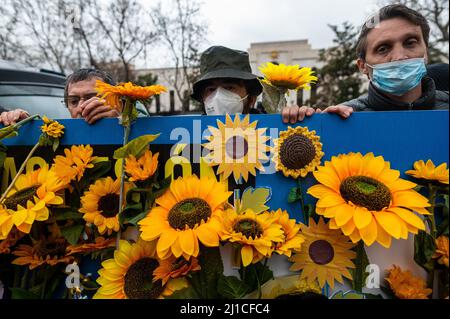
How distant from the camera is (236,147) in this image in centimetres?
98

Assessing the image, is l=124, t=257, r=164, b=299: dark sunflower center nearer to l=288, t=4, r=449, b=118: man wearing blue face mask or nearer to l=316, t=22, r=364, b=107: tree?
l=288, t=4, r=449, b=118: man wearing blue face mask

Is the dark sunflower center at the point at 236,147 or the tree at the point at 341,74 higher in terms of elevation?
the tree at the point at 341,74

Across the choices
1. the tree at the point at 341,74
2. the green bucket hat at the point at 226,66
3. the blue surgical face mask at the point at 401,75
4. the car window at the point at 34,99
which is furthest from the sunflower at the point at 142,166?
the tree at the point at 341,74

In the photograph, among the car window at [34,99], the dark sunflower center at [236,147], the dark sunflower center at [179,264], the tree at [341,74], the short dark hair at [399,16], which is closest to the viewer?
the dark sunflower center at [179,264]

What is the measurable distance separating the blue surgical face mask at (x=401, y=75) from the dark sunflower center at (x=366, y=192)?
1.96 ft

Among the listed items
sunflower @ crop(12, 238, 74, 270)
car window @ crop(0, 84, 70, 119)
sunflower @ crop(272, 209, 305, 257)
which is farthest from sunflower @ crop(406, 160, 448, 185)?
car window @ crop(0, 84, 70, 119)

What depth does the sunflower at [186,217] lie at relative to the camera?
0.80m

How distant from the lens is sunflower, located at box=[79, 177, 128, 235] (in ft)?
3.17

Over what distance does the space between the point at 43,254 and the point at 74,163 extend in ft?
0.98

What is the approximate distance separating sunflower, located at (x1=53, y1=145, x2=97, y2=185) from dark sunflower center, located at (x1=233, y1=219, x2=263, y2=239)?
1.65ft

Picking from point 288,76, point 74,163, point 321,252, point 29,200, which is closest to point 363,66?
point 288,76

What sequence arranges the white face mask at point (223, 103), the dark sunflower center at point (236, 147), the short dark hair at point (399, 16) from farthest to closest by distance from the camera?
1. the white face mask at point (223, 103)
2. the short dark hair at point (399, 16)
3. the dark sunflower center at point (236, 147)

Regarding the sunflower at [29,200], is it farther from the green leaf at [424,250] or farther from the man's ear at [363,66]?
the man's ear at [363,66]

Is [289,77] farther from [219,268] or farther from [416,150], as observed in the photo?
[219,268]
